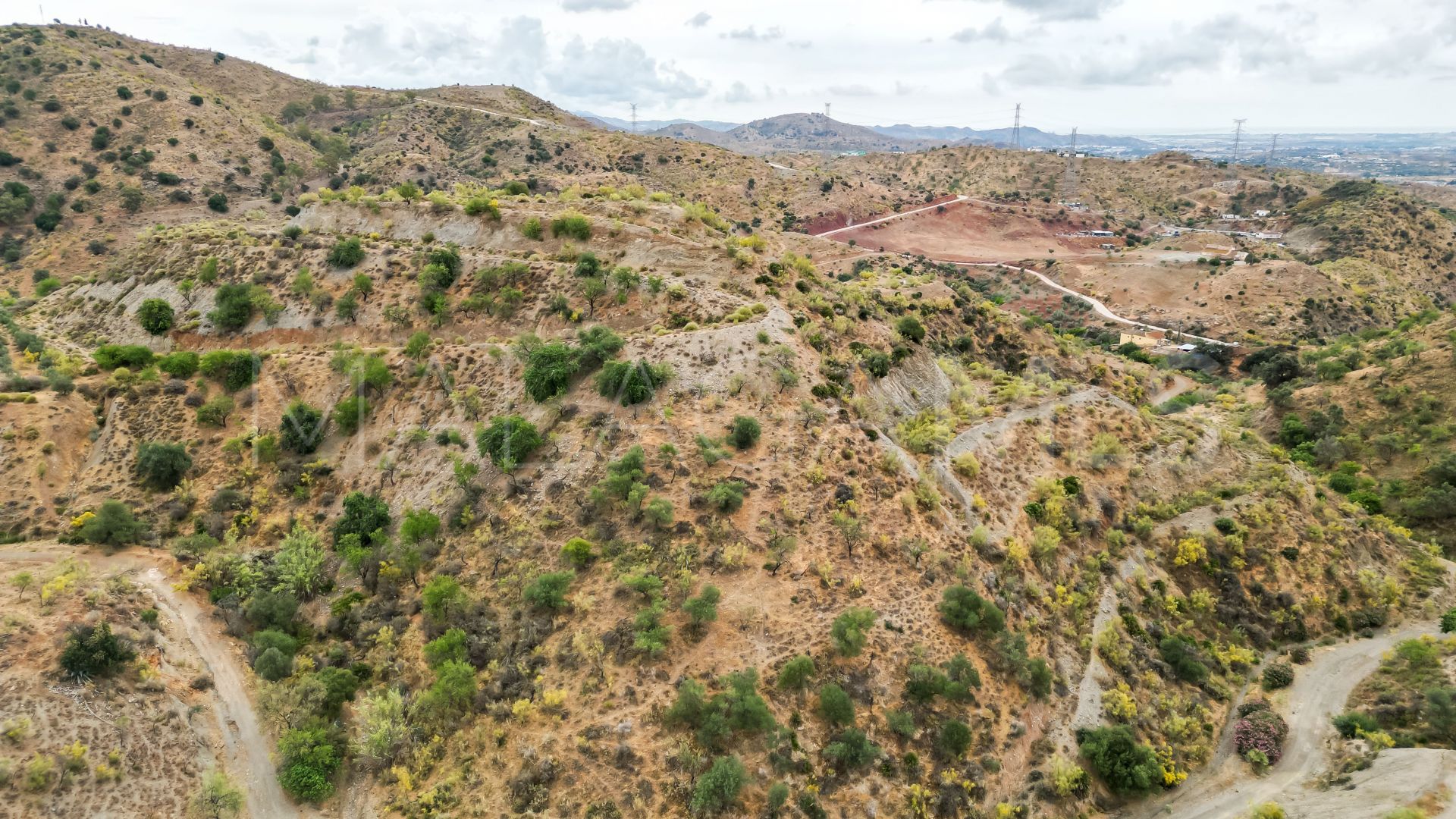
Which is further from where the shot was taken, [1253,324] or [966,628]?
[1253,324]

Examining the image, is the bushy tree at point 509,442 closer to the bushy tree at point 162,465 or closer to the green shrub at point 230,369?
the bushy tree at point 162,465

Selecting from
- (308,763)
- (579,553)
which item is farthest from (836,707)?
(308,763)

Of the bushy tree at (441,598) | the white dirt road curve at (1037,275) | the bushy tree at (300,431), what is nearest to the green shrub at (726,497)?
the bushy tree at (441,598)

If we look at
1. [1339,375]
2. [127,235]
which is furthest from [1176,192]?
[127,235]

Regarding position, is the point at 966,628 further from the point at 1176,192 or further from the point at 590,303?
the point at 1176,192

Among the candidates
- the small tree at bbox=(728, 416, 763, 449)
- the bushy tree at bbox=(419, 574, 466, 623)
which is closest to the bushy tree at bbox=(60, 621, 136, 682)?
the bushy tree at bbox=(419, 574, 466, 623)

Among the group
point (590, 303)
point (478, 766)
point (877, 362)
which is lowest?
point (478, 766)
